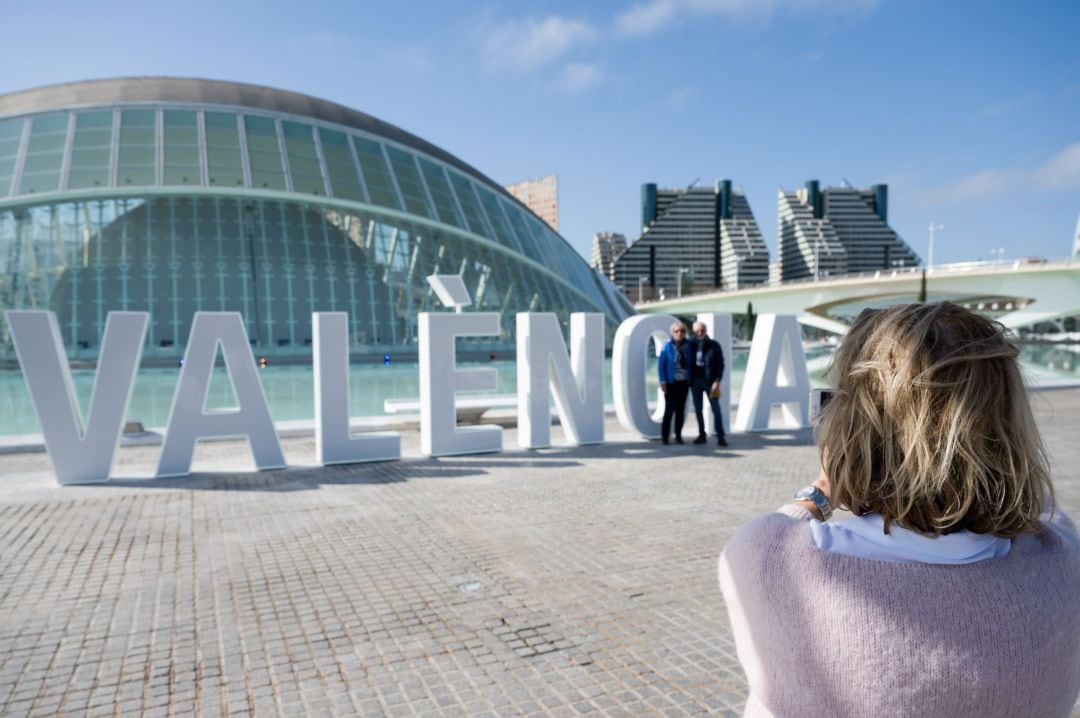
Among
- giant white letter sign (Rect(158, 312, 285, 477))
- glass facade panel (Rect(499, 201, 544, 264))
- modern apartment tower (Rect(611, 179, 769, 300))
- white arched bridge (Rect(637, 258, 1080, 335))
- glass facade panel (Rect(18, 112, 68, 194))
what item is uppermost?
modern apartment tower (Rect(611, 179, 769, 300))

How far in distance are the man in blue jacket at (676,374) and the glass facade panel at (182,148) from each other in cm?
2291

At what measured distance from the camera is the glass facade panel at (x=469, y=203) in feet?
106

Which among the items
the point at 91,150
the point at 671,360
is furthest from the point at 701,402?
the point at 91,150

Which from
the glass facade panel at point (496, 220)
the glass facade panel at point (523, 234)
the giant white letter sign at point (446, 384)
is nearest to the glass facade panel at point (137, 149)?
the glass facade panel at point (496, 220)

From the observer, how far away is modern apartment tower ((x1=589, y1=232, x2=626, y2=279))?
190 metres

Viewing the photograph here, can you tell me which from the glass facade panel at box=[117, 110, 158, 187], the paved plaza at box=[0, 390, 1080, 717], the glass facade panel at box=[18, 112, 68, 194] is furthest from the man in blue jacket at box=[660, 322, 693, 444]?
the glass facade panel at box=[18, 112, 68, 194]

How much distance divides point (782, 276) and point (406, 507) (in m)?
180

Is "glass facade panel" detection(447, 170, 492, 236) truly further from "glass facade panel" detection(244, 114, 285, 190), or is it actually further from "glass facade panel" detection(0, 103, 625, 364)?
"glass facade panel" detection(244, 114, 285, 190)

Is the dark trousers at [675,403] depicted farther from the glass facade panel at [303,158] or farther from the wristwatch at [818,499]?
the glass facade panel at [303,158]

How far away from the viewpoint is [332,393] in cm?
895

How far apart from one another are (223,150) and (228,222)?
109 inches

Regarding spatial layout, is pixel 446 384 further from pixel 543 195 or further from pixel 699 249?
pixel 699 249

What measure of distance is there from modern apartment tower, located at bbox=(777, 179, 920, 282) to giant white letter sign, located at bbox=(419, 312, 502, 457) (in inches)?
6058

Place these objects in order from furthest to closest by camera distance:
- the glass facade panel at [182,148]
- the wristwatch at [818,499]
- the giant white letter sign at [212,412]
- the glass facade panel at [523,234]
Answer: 1. the glass facade panel at [523,234]
2. the glass facade panel at [182,148]
3. the giant white letter sign at [212,412]
4. the wristwatch at [818,499]
